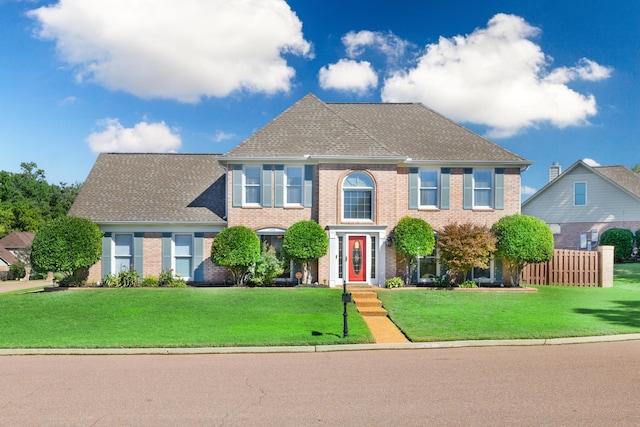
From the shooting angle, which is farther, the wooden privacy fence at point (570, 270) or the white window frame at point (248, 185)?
the wooden privacy fence at point (570, 270)

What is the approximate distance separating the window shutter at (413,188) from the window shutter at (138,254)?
12.3 meters

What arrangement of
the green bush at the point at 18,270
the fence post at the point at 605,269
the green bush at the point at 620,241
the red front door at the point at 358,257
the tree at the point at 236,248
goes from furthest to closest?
the green bush at the point at 18,270 < the green bush at the point at 620,241 < the fence post at the point at 605,269 < the red front door at the point at 358,257 < the tree at the point at 236,248

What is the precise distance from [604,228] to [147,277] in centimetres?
3158

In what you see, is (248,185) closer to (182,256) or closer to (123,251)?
(182,256)

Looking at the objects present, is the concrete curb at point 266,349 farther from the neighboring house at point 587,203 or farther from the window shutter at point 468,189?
the neighboring house at point 587,203

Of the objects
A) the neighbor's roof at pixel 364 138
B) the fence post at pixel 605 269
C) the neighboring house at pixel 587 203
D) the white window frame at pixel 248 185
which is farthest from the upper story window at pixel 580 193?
the white window frame at pixel 248 185

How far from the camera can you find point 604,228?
1355 inches

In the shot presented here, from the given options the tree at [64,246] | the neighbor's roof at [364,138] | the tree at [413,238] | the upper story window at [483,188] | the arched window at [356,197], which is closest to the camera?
the tree at [64,246]

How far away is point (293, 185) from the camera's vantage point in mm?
20828

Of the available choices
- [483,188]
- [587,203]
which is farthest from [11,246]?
[587,203]

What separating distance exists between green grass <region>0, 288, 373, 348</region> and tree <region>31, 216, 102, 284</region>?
1182mm

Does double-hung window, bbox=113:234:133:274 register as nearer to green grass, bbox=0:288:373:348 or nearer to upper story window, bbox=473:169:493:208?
green grass, bbox=0:288:373:348

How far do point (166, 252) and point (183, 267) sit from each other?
102 cm

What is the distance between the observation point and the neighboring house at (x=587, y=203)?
33906 mm
